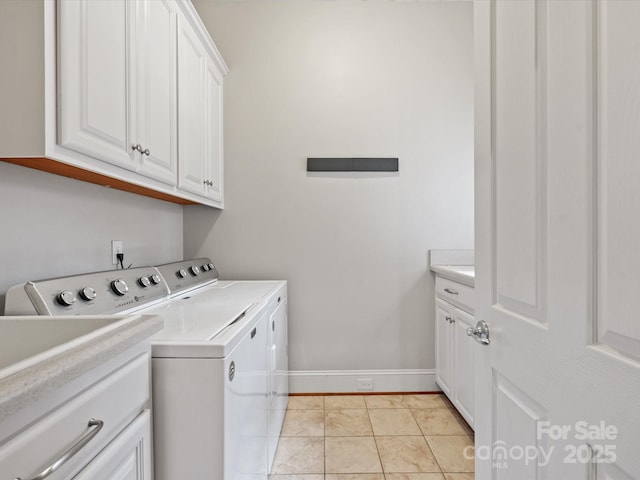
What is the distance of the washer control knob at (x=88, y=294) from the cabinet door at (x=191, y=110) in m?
0.70

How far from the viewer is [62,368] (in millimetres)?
538

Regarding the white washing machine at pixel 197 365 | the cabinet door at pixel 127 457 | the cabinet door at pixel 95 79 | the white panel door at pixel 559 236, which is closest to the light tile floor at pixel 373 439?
the white washing machine at pixel 197 365

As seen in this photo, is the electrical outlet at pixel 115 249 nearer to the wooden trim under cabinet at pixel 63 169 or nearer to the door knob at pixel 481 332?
the wooden trim under cabinet at pixel 63 169

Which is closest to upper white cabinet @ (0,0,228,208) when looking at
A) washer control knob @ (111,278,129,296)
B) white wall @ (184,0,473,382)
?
washer control knob @ (111,278,129,296)

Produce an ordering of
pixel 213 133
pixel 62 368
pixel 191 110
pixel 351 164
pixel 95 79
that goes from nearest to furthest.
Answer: pixel 62 368, pixel 95 79, pixel 191 110, pixel 213 133, pixel 351 164

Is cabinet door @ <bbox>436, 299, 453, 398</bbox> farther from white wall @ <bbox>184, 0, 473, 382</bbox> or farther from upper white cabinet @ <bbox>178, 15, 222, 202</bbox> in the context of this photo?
upper white cabinet @ <bbox>178, 15, 222, 202</bbox>

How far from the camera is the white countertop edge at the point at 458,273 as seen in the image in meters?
1.82

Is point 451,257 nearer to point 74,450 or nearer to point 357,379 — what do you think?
point 357,379

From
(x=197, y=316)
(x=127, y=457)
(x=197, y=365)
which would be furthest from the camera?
(x=197, y=316)

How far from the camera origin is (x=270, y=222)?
250cm

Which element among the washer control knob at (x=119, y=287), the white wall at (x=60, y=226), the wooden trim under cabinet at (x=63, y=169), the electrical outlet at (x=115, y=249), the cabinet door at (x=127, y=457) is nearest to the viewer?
the cabinet door at (x=127, y=457)

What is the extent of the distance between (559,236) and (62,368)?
36.3 inches

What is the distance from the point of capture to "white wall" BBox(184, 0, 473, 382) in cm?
249

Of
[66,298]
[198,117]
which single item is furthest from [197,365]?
[198,117]
